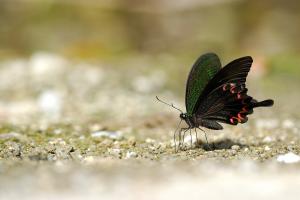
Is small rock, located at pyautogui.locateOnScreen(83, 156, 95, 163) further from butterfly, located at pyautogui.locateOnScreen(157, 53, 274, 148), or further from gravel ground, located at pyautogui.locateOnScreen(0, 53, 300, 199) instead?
butterfly, located at pyautogui.locateOnScreen(157, 53, 274, 148)

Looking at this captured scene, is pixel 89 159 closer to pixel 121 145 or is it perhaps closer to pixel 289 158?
pixel 121 145

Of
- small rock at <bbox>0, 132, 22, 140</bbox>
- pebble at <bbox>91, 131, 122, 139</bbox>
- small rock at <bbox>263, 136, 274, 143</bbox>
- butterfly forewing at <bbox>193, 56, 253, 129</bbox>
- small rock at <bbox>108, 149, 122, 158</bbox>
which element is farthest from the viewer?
pebble at <bbox>91, 131, 122, 139</bbox>

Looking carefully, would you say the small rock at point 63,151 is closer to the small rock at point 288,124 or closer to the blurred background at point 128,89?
the blurred background at point 128,89

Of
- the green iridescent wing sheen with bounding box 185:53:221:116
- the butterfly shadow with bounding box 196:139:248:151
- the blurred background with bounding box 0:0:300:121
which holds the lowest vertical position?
the butterfly shadow with bounding box 196:139:248:151

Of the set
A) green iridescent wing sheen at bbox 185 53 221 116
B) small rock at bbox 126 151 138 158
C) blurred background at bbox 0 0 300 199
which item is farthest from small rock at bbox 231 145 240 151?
small rock at bbox 126 151 138 158

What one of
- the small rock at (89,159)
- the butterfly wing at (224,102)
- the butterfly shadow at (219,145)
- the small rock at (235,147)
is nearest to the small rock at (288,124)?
the butterfly shadow at (219,145)

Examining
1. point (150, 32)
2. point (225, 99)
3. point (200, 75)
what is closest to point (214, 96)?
point (225, 99)

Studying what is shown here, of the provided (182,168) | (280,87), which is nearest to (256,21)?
(280,87)
